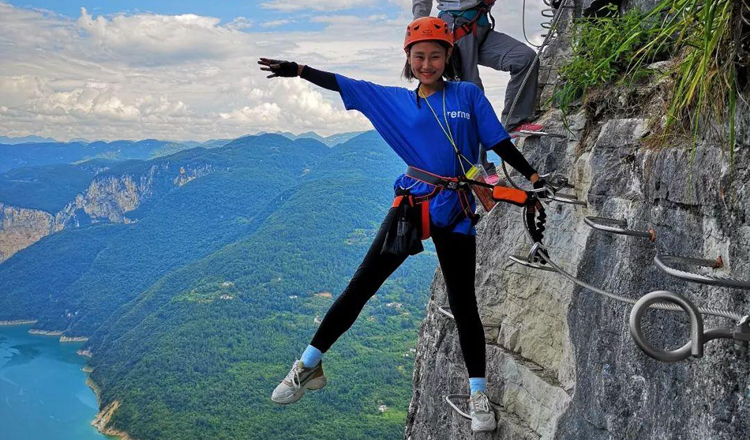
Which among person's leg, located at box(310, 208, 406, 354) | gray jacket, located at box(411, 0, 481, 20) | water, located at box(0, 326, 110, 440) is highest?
gray jacket, located at box(411, 0, 481, 20)

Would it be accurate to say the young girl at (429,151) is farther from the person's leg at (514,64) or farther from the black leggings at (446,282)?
the person's leg at (514,64)

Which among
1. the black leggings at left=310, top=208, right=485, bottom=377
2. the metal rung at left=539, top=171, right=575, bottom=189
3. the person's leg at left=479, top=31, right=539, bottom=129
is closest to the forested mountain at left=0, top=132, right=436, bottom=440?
the person's leg at left=479, top=31, right=539, bottom=129

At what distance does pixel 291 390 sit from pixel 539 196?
2001mm

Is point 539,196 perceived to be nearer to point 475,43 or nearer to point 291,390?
point 291,390

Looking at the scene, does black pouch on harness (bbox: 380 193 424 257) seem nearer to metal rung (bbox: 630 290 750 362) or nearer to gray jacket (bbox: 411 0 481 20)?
metal rung (bbox: 630 290 750 362)

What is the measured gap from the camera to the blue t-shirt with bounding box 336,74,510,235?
3.85 metres

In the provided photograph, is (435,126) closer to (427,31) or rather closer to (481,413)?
(427,31)

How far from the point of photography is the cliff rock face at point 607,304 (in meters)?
2.62

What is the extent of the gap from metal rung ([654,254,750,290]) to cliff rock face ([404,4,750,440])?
0.06 meters

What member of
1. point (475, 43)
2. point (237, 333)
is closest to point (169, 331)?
point (237, 333)

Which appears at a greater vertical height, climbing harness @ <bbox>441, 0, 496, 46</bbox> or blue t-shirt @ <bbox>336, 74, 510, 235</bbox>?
climbing harness @ <bbox>441, 0, 496, 46</bbox>

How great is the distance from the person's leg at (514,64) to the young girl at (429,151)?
1.85 metres

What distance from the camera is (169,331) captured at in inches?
4862

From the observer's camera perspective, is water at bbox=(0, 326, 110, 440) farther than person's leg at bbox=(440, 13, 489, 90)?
Yes
